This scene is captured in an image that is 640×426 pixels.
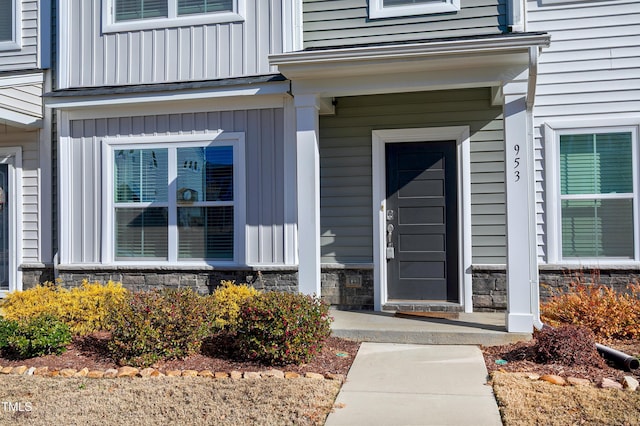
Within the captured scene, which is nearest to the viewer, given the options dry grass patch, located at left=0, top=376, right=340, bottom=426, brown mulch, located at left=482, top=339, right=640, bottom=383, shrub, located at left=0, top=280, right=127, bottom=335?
dry grass patch, located at left=0, top=376, right=340, bottom=426

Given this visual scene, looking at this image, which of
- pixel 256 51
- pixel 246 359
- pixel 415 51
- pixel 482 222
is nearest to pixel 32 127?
pixel 256 51

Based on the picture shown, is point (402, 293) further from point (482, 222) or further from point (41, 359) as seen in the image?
point (41, 359)

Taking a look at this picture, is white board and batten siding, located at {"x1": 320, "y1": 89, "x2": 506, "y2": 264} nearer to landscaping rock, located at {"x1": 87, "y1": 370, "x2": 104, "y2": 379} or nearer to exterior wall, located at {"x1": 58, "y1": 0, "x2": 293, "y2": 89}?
exterior wall, located at {"x1": 58, "y1": 0, "x2": 293, "y2": 89}

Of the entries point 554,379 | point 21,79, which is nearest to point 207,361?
point 554,379

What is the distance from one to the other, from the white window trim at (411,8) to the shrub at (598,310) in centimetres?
371

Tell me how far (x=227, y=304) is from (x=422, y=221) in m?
2.77

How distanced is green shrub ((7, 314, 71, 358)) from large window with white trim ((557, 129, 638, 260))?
5.95 metres

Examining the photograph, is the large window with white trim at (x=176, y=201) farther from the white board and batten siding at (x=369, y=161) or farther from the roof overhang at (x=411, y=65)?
the roof overhang at (x=411, y=65)

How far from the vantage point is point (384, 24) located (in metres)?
7.21

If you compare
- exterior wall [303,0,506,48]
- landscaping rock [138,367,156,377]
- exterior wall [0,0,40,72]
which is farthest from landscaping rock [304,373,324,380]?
exterior wall [0,0,40,72]

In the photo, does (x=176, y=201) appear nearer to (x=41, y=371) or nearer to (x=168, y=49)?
(x=168, y=49)

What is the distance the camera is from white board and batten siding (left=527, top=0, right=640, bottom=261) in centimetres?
725

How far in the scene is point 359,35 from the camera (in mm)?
7273

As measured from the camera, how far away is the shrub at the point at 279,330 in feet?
17.2
